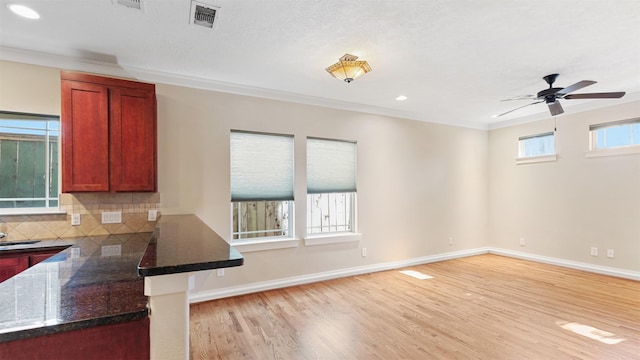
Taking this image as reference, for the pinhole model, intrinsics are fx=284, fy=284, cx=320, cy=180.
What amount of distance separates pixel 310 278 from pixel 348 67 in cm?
290

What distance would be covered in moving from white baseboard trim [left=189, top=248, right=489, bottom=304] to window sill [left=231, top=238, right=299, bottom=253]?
1.50 feet

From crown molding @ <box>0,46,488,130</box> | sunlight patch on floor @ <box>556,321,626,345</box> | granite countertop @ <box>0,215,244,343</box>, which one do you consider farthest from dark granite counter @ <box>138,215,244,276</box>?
sunlight patch on floor @ <box>556,321,626,345</box>

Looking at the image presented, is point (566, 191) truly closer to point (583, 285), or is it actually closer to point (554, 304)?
point (583, 285)

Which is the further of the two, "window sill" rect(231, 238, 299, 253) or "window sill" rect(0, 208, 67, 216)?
"window sill" rect(231, 238, 299, 253)

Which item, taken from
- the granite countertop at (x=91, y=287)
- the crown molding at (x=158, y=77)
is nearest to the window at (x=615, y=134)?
the crown molding at (x=158, y=77)

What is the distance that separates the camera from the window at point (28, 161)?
2.74 m

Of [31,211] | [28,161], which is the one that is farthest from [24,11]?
[31,211]

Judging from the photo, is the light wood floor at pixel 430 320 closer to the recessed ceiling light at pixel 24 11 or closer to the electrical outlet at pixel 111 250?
the electrical outlet at pixel 111 250

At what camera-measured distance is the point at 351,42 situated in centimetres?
257

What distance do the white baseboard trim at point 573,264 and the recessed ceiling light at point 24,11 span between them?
7.34 meters

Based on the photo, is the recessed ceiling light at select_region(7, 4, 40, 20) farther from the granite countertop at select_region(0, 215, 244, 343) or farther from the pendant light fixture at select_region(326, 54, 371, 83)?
the pendant light fixture at select_region(326, 54, 371, 83)

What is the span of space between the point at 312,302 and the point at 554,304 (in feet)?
9.33

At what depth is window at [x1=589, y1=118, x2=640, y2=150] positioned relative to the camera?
4168 millimetres

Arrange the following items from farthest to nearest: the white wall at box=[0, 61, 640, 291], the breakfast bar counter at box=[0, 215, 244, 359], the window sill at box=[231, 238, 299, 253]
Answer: the window sill at box=[231, 238, 299, 253] → the white wall at box=[0, 61, 640, 291] → the breakfast bar counter at box=[0, 215, 244, 359]
